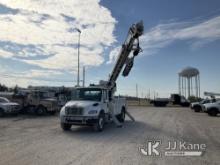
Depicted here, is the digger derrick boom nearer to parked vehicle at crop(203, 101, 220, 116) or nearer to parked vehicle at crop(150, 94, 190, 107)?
parked vehicle at crop(203, 101, 220, 116)

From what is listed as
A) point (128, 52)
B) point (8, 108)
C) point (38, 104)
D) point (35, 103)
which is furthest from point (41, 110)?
point (128, 52)

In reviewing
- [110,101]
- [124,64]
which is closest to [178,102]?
[124,64]

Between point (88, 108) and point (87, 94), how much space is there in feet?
5.61

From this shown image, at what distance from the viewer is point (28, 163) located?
776 cm

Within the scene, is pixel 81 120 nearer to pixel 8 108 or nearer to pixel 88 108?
pixel 88 108

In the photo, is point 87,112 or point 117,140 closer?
point 117,140

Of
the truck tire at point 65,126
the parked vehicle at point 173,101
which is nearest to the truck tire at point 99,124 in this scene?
the truck tire at point 65,126

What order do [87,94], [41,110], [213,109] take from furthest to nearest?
[213,109] → [41,110] → [87,94]

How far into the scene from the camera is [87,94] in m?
16.0

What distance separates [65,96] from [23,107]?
8.35 metres

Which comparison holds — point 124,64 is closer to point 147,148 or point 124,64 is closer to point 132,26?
point 132,26

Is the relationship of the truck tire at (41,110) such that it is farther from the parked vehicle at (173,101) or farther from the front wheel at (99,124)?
the parked vehicle at (173,101)

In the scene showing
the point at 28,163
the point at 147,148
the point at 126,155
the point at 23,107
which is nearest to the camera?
the point at 28,163

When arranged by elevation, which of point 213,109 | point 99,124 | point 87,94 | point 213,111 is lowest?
point 213,111
